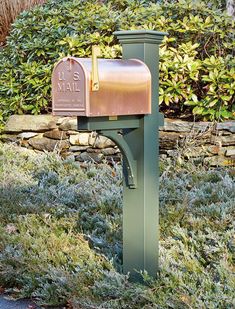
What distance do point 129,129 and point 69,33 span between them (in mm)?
4105

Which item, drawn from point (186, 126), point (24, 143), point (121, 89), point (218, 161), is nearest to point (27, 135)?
point (24, 143)

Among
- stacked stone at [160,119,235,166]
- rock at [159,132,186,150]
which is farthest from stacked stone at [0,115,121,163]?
stacked stone at [160,119,235,166]

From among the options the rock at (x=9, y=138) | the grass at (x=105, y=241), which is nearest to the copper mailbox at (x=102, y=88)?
the grass at (x=105, y=241)

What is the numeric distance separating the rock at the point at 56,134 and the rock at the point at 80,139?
101 millimetres

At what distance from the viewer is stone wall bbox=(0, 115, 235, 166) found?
576cm

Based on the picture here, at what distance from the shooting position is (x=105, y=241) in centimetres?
365

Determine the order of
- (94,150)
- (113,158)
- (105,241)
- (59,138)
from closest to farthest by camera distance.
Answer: (105,241) < (113,158) < (94,150) < (59,138)

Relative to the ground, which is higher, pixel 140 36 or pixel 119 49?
pixel 140 36

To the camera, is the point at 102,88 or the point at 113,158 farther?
the point at 113,158

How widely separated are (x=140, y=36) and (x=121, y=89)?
0.35 metres

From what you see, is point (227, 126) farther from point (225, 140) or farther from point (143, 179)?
point (143, 179)

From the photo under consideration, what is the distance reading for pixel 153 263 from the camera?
3137 millimetres

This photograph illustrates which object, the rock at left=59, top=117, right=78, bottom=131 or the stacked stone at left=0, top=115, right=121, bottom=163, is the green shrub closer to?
the stacked stone at left=0, top=115, right=121, bottom=163

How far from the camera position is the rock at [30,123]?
664 cm
